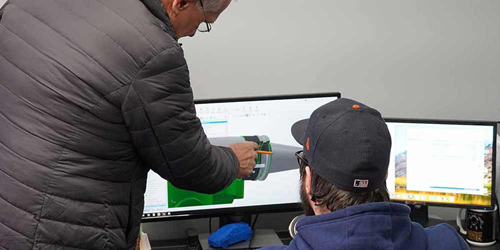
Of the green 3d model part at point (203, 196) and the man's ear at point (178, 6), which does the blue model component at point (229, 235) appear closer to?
the green 3d model part at point (203, 196)

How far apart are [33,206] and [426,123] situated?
4.51 ft

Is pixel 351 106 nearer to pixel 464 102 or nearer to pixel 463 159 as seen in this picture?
pixel 463 159

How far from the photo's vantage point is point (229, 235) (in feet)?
7.66

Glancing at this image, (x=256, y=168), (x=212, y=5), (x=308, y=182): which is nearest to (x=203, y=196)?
(x=256, y=168)

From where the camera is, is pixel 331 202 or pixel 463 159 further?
pixel 463 159

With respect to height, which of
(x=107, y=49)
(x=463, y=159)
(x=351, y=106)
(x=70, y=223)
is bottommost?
(x=463, y=159)

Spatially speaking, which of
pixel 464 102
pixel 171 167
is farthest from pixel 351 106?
pixel 464 102

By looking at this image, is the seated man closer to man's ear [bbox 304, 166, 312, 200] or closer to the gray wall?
man's ear [bbox 304, 166, 312, 200]

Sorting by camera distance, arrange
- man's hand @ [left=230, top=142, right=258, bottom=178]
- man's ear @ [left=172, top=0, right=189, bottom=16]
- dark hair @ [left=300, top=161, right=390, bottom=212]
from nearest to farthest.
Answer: dark hair @ [left=300, top=161, right=390, bottom=212]
man's ear @ [left=172, top=0, right=189, bottom=16]
man's hand @ [left=230, top=142, right=258, bottom=178]

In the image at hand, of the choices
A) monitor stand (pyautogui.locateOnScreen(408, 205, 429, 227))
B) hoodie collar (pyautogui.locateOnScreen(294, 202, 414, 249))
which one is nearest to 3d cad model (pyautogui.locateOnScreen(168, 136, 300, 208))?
monitor stand (pyautogui.locateOnScreen(408, 205, 429, 227))

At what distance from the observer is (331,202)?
138cm

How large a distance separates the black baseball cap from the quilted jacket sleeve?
13.6 inches

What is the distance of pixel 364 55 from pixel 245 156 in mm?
885

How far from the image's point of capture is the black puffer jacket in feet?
5.05
